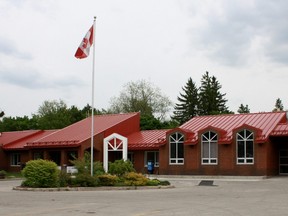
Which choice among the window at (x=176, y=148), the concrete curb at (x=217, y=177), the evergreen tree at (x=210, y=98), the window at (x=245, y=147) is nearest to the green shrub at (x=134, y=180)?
the concrete curb at (x=217, y=177)

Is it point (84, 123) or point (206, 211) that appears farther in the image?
point (84, 123)

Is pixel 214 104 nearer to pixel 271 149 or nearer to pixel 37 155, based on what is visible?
pixel 37 155

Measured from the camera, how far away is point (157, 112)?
91938 millimetres

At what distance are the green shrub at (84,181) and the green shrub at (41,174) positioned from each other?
1.00 metres

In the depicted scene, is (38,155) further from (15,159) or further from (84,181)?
(84,181)

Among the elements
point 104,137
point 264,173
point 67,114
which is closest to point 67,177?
point 264,173

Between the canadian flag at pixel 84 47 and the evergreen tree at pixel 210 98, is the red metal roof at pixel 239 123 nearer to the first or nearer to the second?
the canadian flag at pixel 84 47

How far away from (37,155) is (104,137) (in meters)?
9.38

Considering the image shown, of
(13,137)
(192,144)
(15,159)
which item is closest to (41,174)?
(192,144)

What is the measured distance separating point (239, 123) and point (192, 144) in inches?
177

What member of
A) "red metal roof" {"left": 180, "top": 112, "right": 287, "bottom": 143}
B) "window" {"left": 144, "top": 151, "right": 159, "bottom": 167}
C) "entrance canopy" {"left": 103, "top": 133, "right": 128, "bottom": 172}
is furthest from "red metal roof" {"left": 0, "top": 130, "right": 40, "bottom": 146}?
"red metal roof" {"left": 180, "top": 112, "right": 287, "bottom": 143}

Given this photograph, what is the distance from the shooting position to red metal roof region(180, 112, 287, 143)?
39856 millimetres

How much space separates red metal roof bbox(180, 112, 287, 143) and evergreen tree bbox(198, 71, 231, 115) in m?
42.6

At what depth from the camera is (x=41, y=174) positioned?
25719 mm
